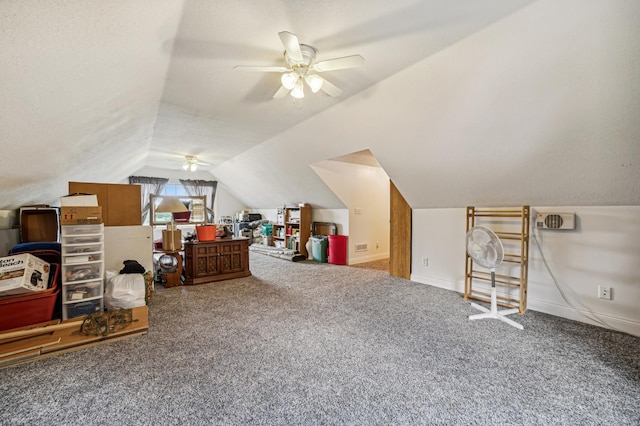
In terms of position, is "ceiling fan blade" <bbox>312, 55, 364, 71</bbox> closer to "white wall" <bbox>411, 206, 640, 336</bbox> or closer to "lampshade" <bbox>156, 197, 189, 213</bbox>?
"white wall" <bbox>411, 206, 640, 336</bbox>

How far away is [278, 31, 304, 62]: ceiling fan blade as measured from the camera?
1.72 meters

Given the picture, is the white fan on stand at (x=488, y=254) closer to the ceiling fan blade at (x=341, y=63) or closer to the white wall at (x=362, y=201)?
the ceiling fan blade at (x=341, y=63)

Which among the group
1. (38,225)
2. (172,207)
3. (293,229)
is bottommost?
(293,229)

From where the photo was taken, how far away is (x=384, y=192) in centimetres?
627

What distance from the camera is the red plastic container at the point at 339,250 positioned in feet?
18.4

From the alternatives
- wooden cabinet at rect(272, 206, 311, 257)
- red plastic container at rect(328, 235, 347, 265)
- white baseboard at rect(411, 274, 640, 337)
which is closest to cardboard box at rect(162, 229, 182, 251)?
wooden cabinet at rect(272, 206, 311, 257)

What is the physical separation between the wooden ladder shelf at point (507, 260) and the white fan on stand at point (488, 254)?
0.98 feet

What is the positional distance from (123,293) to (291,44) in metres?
2.79

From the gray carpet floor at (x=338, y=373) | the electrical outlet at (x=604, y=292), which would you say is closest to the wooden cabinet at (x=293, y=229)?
the gray carpet floor at (x=338, y=373)

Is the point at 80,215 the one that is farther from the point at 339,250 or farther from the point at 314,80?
the point at 339,250

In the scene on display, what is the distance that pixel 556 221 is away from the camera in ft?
9.29

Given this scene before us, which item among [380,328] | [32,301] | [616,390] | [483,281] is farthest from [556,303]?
[32,301]

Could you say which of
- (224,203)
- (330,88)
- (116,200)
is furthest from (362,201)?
(224,203)

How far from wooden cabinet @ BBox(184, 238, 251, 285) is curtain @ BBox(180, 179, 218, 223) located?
14.5ft
